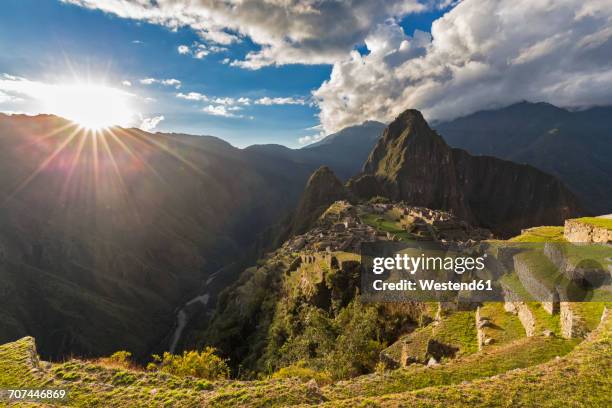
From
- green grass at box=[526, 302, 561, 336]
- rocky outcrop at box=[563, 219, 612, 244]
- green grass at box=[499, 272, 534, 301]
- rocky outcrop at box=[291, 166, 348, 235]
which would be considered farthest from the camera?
rocky outcrop at box=[291, 166, 348, 235]

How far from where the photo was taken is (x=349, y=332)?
2294 centimetres

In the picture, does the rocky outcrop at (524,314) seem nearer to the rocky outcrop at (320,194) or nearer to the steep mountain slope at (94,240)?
the steep mountain slope at (94,240)

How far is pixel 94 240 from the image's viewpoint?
4316 inches

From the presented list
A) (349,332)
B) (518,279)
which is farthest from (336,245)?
(518,279)

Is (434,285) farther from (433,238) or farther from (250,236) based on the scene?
(250,236)

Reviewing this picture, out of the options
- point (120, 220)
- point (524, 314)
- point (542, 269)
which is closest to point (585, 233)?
point (542, 269)

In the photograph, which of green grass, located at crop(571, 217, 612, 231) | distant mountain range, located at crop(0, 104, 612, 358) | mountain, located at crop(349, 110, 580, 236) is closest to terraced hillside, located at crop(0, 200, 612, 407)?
green grass, located at crop(571, 217, 612, 231)

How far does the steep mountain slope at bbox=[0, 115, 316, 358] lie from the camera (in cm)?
7425

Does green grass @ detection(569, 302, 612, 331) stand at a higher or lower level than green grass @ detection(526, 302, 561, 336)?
higher

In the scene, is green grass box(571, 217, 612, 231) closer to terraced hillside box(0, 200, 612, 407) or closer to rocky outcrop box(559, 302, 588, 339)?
terraced hillside box(0, 200, 612, 407)

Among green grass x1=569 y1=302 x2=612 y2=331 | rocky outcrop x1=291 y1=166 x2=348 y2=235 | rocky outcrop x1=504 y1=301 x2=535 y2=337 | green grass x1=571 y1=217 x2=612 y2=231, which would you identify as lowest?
rocky outcrop x1=504 y1=301 x2=535 y2=337

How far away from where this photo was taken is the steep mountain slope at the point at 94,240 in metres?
74.2

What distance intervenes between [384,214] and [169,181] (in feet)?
458

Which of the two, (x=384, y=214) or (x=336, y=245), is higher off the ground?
(x=384, y=214)
